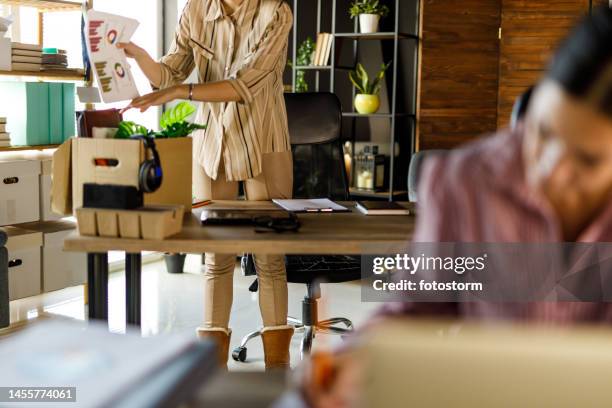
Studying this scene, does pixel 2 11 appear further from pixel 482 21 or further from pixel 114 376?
pixel 114 376

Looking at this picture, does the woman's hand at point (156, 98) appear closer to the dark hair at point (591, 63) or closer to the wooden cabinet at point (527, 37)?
the dark hair at point (591, 63)

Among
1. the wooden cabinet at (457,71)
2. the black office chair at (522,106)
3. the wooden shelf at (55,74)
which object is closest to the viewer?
the black office chair at (522,106)

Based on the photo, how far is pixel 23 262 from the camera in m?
3.94

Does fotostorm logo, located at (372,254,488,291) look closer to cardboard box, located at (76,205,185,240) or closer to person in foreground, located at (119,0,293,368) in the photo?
cardboard box, located at (76,205,185,240)

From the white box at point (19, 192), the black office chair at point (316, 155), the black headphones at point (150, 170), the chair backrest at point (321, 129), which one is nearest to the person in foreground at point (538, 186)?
the black headphones at point (150, 170)

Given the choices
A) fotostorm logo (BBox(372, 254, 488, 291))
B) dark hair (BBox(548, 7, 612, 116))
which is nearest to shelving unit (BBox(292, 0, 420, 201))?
fotostorm logo (BBox(372, 254, 488, 291))

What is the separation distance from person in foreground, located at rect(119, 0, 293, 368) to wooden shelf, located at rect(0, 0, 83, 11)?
1.65 metres

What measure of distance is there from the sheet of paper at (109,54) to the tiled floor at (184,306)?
4.91ft

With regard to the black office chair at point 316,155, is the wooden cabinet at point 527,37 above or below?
above

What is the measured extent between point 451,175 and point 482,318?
237mm

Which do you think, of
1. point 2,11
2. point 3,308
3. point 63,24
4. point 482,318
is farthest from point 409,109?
point 482,318

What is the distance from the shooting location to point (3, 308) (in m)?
3.62

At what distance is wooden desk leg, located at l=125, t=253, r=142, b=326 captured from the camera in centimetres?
244

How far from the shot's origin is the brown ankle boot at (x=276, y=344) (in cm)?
284
